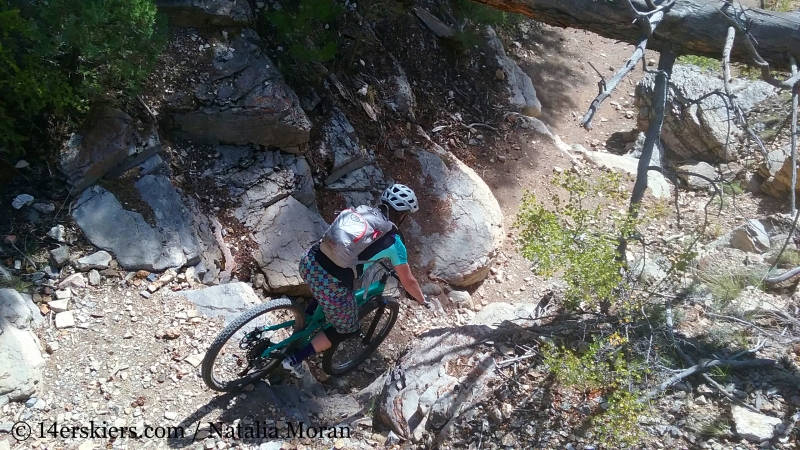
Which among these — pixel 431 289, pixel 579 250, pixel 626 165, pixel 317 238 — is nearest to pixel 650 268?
pixel 579 250

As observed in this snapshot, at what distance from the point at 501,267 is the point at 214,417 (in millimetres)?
3763

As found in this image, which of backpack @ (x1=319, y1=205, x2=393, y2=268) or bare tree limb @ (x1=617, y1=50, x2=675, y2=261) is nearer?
backpack @ (x1=319, y1=205, x2=393, y2=268)

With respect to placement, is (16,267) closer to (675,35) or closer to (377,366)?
(377,366)

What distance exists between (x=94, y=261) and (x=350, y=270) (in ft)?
6.78

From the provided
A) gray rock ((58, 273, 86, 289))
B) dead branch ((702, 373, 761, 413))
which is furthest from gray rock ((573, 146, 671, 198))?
gray rock ((58, 273, 86, 289))

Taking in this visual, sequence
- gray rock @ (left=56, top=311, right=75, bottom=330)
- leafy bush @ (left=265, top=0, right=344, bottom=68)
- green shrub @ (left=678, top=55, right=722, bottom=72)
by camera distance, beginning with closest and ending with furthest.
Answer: gray rock @ (left=56, top=311, right=75, bottom=330), leafy bush @ (left=265, top=0, right=344, bottom=68), green shrub @ (left=678, top=55, right=722, bottom=72)

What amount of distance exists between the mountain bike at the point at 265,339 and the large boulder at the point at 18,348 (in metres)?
1.08

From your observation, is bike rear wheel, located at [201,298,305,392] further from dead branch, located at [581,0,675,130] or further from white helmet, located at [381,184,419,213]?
dead branch, located at [581,0,675,130]

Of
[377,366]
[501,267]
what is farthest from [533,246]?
[501,267]

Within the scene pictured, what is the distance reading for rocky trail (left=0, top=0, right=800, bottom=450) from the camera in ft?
12.0

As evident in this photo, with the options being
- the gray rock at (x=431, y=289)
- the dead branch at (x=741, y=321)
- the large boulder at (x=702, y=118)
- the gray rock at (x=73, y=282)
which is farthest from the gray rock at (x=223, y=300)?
the large boulder at (x=702, y=118)

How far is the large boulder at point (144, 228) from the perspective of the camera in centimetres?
439

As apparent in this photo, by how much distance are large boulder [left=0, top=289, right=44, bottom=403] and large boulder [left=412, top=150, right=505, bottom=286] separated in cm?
362

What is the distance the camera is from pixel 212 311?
4.35 metres
